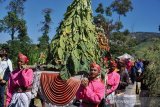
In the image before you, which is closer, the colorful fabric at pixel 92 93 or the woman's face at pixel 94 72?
the colorful fabric at pixel 92 93

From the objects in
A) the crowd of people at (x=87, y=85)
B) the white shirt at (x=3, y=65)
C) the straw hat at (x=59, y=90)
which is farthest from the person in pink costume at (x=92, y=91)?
the white shirt at (x=3, y=65)

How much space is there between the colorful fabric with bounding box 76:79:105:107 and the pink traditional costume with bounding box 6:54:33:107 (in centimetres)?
149

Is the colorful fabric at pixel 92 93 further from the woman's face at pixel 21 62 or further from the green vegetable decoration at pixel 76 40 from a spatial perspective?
the green vegetable decoration at pixel 76 40

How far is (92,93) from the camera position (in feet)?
27.1

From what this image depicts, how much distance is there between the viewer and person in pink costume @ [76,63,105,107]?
8.26 m

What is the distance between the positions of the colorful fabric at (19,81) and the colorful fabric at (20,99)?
0.40 feet

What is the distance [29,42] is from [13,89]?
27.9 metres

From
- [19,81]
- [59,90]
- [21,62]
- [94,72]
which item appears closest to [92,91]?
[94,72]

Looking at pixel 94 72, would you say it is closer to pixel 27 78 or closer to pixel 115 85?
pixel 27 78

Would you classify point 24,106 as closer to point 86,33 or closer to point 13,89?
point 13,89

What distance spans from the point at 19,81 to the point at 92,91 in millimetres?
1796

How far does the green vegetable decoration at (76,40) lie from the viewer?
1431 centimetres

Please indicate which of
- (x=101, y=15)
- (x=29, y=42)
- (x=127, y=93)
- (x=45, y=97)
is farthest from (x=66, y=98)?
(x=101, y=15)

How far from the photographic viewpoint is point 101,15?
186ft
